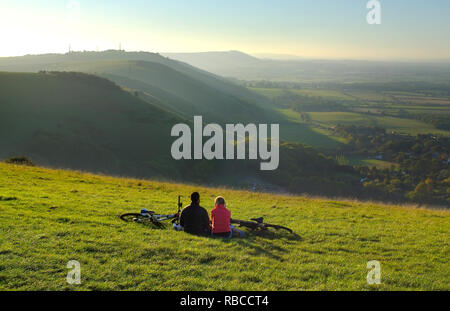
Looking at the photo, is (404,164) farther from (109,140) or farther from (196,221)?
(196,221)

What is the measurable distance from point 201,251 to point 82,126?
63260mm

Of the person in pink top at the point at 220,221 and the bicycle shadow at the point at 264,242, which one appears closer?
the bicycle shadow at the point at 264,242

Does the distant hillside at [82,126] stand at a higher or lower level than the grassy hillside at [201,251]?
higher

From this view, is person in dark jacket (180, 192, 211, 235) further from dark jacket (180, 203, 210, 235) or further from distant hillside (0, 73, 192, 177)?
distant hillside (0, 73, 192, 177)

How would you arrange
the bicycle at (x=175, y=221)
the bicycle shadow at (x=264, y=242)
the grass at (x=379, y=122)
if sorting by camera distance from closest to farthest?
the bicycle shadow at (x=264, y=242) < the bicycle at (x=175, y=221) < the grass at (x=379, y=122)

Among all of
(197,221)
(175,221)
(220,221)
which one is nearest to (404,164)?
(175,221)

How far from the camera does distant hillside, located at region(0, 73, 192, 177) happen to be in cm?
5316

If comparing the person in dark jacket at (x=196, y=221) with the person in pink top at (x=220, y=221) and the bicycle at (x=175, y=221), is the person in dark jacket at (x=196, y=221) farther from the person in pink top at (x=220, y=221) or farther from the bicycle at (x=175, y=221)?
the bicycle at (x=175, y=221)

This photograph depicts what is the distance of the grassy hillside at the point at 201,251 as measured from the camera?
779 cm

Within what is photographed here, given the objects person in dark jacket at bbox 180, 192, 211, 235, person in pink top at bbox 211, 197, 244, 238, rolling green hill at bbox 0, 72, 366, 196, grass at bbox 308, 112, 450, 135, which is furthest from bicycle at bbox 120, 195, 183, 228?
grass at bbox 308, 112, 450, 135

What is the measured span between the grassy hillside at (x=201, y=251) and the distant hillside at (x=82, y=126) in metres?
38.8

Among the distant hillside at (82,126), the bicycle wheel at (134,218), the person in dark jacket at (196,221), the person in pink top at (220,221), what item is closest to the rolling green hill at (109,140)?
the distant hillside at (82,126)

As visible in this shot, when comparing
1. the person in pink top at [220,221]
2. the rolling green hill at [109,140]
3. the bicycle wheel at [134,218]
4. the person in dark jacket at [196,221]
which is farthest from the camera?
the rolling green hill at [109,140]

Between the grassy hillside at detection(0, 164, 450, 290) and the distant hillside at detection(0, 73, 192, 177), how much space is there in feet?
127
